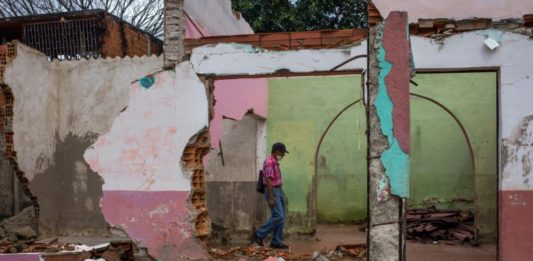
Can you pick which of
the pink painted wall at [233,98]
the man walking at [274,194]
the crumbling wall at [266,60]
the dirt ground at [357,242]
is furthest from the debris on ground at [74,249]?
the crumbling wall at [266,60]

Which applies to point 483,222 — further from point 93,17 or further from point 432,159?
point 93,17

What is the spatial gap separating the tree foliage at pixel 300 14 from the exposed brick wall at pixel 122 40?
690 cm

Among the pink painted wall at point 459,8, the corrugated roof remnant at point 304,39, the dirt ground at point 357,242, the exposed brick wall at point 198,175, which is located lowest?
the dirt ground at point 357,242

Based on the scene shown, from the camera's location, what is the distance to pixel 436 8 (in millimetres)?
7699

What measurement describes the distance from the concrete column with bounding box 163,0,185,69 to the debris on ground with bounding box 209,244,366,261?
2.86 m

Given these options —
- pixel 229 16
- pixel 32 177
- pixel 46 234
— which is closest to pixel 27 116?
pixel 32 177

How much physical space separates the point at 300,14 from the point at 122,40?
860 centimetres

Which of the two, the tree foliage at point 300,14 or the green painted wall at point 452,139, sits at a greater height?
the tree foliage at point 300,14

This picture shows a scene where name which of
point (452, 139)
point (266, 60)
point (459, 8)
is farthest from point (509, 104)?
point (452, 139)

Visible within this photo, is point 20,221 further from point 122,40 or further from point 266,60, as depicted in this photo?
point 266,60

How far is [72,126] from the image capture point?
30.7ft

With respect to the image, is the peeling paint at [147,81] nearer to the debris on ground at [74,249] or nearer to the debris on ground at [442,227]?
the debris on ground at [74,249]

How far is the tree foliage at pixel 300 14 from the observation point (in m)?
18.3

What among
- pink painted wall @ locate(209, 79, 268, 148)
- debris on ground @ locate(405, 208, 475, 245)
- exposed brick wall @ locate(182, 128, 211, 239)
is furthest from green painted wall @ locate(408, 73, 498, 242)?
exposed brick wall @ locate(182, 128, 211, 239)
